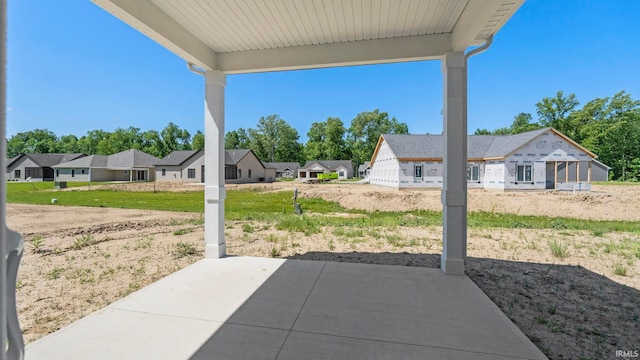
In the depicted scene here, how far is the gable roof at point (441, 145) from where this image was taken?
56.6ft

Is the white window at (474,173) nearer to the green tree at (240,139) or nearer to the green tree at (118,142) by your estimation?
the green tree at (118,142)

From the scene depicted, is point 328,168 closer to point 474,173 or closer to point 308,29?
point 474,173

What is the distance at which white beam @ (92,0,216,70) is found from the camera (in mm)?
2541

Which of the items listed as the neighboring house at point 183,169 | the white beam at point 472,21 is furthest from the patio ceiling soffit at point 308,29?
the neighboring house at point 183,169

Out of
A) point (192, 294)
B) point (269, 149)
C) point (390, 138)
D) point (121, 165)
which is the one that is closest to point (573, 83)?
point (390, 138)

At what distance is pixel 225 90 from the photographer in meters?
4.23

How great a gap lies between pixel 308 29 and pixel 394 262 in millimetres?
3698

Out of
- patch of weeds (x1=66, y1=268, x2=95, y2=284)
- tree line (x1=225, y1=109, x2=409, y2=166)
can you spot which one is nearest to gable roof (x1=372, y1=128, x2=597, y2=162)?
patch of weeds (x1=66, y1=268, x2=95, y2=284)

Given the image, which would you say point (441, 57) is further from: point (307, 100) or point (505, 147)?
point (307, 100)

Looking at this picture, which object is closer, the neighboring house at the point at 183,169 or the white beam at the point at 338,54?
the white beam at the point at 338,54

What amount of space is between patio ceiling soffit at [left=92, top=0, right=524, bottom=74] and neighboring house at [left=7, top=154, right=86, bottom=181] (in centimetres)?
3329

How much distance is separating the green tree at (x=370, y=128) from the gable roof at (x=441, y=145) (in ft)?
50.0

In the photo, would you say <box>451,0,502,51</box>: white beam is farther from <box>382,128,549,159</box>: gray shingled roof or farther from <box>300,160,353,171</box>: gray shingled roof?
<box>300,160,353,171</box>: gray shingled roof

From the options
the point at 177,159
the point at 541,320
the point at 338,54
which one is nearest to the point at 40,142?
the point at 177,159
